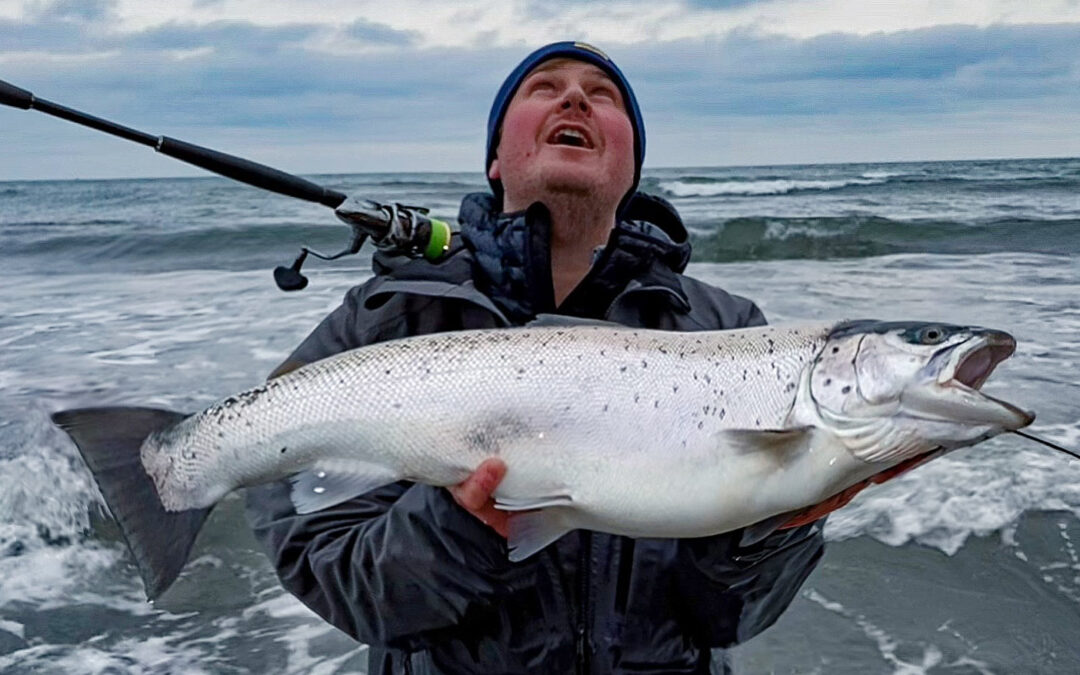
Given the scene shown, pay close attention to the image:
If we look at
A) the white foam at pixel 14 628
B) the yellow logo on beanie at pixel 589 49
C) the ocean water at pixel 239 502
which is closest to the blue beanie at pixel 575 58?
the yellow logo on beanie at pixel 589 49

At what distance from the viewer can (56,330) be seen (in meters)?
10.9

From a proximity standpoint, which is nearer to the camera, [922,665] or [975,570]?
[922,665]

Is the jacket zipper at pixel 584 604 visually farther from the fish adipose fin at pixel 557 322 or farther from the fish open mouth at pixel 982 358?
the fish open mouth at pixel 982 358

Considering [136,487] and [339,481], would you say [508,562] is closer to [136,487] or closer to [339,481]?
[339,481]

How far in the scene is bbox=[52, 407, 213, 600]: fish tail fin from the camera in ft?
7.74

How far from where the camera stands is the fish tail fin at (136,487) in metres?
2.36

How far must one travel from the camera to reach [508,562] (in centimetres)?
239

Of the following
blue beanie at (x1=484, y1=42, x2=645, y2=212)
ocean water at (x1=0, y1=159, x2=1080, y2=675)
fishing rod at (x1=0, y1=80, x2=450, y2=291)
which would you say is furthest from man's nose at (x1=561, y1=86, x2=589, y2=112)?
ocean water at (x1=0, y1=159, x2=1080, y2=675)

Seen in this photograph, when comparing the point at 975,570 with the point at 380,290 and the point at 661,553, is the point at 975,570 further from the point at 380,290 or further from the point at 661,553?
the point at 380,290

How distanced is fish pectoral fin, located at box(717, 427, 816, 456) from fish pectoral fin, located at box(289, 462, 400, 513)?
72 cm

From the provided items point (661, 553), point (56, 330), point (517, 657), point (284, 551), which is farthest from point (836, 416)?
point (56, 330)

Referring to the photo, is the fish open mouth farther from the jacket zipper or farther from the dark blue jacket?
the jacket zipper

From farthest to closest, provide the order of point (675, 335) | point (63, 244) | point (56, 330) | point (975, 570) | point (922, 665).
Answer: point (63, 244) → point (56, 330) → point (975, 570) → point (922, 665) → point (675, 335)

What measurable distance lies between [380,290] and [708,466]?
0.95 metres
